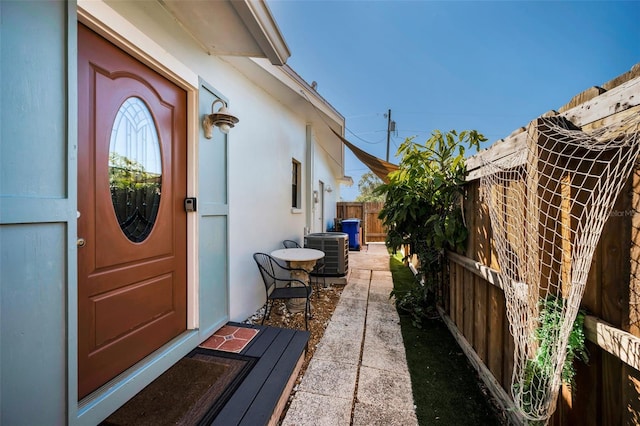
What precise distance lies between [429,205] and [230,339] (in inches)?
103

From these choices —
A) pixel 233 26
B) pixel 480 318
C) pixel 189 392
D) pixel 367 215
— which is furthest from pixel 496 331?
pixel 367 215

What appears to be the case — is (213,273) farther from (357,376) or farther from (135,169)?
(357,376)

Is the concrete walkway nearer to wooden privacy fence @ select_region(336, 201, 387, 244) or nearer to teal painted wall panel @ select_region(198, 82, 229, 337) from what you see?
teal painted wall panel @ select_region(198, 82, 229, 337)

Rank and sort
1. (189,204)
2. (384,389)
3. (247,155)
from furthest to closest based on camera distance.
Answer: (247,155) → (189,204) → (384,389)

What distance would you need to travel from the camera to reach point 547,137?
4.03 feet

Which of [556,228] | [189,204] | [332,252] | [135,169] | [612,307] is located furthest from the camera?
[332,252]

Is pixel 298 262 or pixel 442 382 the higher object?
pixel 298 262

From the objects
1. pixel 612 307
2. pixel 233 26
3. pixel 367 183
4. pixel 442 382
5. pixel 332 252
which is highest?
pixel 367 183

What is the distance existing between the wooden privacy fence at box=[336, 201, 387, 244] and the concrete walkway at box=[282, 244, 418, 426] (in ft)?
24.3

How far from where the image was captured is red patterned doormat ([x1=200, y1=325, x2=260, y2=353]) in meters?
2.19

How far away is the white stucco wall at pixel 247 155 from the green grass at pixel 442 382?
203 cm

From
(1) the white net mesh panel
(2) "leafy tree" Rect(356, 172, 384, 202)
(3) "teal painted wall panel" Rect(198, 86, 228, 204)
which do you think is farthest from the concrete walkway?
(2) "leafy tree" Rect(356, 172, 384, 202)

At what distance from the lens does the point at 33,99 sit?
1.11 meters

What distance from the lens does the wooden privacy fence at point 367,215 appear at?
1092cm
